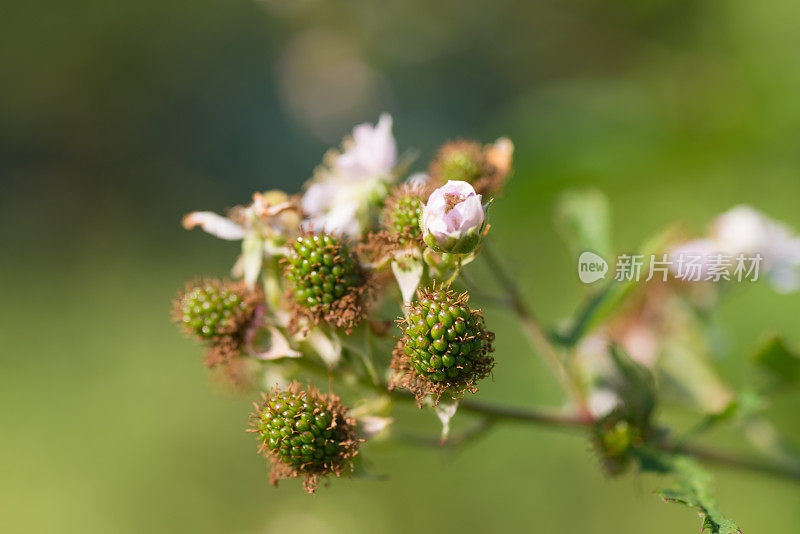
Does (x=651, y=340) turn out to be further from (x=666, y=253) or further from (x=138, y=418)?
(x=138, y=418)

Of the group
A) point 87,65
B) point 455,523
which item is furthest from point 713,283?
point 87,65

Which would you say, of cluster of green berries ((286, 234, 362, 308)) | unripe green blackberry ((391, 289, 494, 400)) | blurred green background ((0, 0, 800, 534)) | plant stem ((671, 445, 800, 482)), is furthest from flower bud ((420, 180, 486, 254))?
plant stem ((671, 445, 800, 482))

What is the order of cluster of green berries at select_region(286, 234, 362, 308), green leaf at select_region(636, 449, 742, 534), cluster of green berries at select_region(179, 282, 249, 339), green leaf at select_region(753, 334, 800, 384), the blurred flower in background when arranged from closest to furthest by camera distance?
green leaf at select_region(636, 449, 742, 534)
cluster of green berries at select_region(286, 234, 362, 308)
cluster of green berries at select_region(179, 282, 249, 339)
the blurred flower in background
green leaf at select_region(753, 334, 800, 384)

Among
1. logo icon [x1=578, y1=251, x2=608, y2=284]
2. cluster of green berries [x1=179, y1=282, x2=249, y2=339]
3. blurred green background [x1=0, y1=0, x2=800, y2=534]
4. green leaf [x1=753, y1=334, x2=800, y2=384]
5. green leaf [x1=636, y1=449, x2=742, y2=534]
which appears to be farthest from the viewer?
blurred green background [x1=0, y1=0, x2=800, y2=534]

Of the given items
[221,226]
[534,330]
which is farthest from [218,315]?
[534,330]

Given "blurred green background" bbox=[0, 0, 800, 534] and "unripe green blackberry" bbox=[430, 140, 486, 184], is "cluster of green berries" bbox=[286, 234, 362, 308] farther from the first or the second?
"blurred green background" bbox=[0, 0, 800, 534]

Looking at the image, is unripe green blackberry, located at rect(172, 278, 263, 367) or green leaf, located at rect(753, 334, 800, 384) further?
green leaf, located at rect(753, 334, 800, 384)
